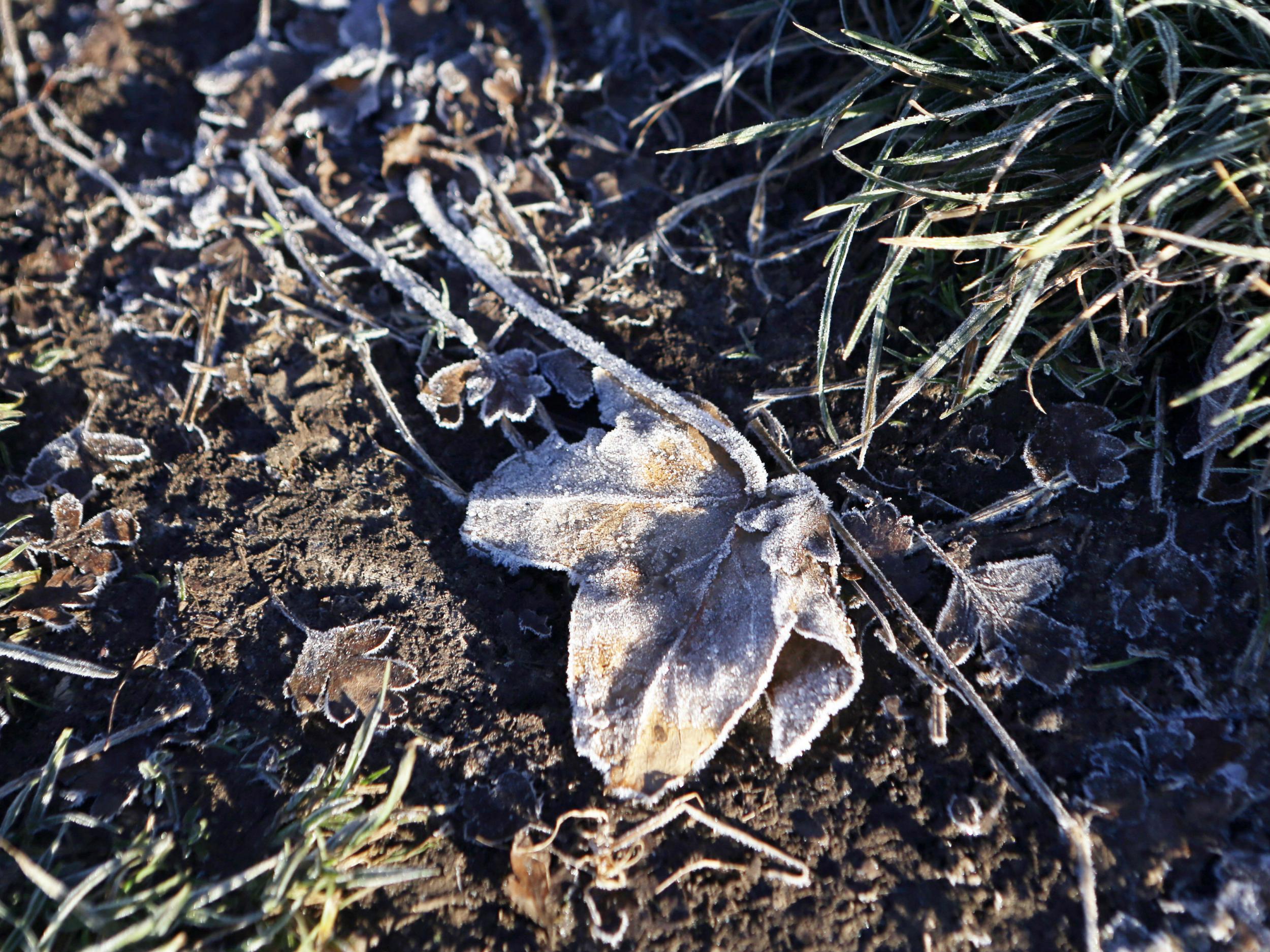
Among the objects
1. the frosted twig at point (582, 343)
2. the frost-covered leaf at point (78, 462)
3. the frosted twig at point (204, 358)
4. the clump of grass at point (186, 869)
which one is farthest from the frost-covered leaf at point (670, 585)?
the frost-covered leaf at point (78, 462)

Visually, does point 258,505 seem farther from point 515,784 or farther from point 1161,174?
point 1161,174

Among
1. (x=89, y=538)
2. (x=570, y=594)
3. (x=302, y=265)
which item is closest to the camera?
(x=570, y=594)

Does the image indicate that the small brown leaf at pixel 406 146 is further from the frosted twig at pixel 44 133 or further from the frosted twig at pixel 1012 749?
the frosted twig at pixel 1012 749

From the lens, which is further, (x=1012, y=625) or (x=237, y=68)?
(x=237, y=68)

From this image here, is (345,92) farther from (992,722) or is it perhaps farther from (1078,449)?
(992,722)

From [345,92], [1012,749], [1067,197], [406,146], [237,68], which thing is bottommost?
[1012,749]

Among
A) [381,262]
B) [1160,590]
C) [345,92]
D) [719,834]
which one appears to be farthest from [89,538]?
[1160,590]
